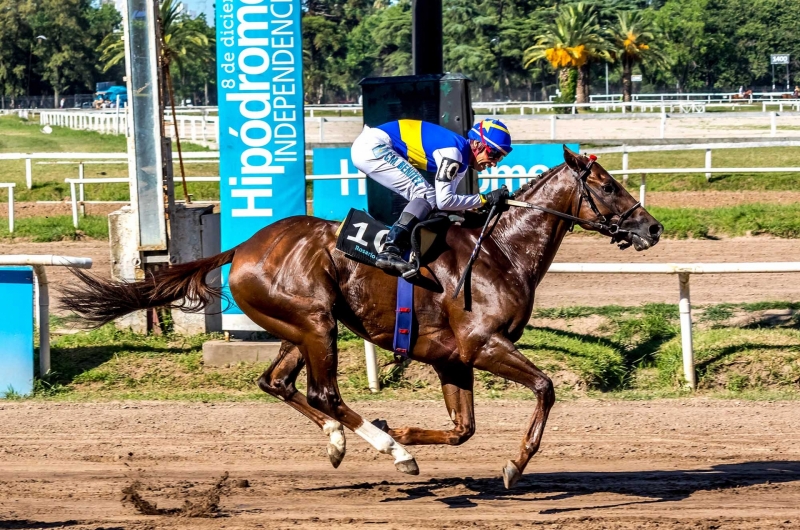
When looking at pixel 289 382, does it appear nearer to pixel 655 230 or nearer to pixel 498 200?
pixel 498 200

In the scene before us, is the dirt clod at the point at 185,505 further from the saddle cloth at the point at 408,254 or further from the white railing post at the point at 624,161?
the white railing post at the point at 624,161

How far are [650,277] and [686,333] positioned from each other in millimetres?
3387

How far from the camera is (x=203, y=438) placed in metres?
6.44

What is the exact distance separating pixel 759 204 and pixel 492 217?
32.8 feet

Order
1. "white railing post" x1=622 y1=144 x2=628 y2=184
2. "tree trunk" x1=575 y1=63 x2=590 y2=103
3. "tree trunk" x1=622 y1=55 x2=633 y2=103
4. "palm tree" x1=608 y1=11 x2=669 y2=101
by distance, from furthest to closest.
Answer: "palm tree" x1=608 y1=11 x2=669 y2=101, "tree trunk" x1=622 y1=55 x2=633 y2=103, "tree trunk" x1=575 y1=63 x2=590 y2=103, "white railing post" x1=622 y1=144 x2=628 y2=184

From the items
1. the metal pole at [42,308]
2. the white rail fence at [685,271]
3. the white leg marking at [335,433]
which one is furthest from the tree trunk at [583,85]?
the white leg marking at [335,433]

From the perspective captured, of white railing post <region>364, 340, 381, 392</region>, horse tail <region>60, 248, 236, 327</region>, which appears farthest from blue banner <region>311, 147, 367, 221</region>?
horse tail <region>60, 248, 236, 327</region>

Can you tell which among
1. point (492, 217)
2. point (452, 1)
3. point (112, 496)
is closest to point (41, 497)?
point (112, 496)

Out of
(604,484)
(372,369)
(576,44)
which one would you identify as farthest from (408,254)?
(576,44)

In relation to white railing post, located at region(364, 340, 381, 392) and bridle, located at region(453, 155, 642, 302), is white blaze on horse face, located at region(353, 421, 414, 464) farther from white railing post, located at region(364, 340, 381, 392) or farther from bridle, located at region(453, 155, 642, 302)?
white railing post, located at region(364, 340, 381, 392)

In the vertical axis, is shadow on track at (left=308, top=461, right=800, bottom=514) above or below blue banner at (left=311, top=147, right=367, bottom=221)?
below

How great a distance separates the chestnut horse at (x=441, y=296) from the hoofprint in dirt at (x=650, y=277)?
3101mm

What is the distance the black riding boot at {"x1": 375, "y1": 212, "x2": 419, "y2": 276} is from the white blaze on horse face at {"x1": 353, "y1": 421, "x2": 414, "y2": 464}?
82 centimetres

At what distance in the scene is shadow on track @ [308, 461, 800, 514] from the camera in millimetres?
5316
